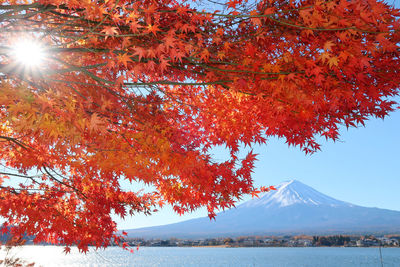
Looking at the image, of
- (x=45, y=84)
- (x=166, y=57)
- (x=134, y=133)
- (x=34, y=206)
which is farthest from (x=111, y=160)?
(x=34, y=206)

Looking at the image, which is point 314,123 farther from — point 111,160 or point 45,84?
point 45,84

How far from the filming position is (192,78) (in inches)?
162

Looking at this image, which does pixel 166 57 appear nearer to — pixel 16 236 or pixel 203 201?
pixel 203 201

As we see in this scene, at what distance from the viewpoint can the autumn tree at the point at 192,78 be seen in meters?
3.20

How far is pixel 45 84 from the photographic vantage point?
401 centimetres

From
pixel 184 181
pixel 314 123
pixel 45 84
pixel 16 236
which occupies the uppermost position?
pixel 45 84

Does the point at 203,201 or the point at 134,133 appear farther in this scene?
the point at 203,201

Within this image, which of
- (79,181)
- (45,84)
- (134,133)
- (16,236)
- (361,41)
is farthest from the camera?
(16,236)

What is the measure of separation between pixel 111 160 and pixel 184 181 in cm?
148

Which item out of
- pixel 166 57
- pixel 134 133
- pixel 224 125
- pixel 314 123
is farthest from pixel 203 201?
pixel 166 57

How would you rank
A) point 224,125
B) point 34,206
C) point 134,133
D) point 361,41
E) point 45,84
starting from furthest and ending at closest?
point 34,206 → point 224,125 → point 134,133 → point 45,84 → point 361,41

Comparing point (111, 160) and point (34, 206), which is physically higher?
point (111, 160)

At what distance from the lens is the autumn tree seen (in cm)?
320

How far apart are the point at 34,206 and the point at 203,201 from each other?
12.7 ft
